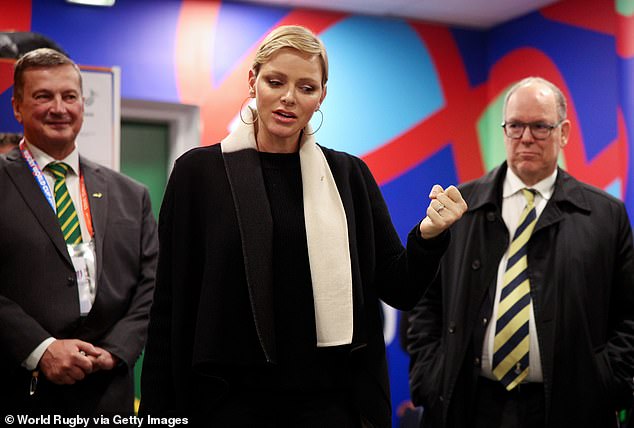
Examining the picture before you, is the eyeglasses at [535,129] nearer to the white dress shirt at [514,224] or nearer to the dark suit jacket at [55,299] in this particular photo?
the white dress shirt at [514,224]

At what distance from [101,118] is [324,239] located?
223 cm

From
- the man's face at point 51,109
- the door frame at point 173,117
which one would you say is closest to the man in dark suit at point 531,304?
the man's face at point 51,109

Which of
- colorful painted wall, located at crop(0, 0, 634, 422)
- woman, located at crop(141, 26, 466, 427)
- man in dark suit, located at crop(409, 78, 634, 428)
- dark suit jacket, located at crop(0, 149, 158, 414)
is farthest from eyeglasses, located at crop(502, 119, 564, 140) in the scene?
colorful painted wall, located at crop(0, 0, 634, 422)

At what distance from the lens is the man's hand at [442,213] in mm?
1912

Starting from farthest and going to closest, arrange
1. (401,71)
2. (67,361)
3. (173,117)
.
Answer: (401,71) → (173,117) → (67,361)

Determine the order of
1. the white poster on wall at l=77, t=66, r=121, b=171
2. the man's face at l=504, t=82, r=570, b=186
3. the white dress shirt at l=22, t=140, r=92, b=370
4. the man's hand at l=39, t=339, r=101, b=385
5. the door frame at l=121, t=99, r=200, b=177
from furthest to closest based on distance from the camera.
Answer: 1. the door frame at l=121, t=99, r=200, b=177
2. the white poster on wall at l=77, t=66, r=121, b=171
3. the man's face at l=504, t=82, r=570, b=186
4. the white dress shirt at l=22, t=140, r=92, b=370
5. the man's hand at l=39, t=339, r=101, b=385

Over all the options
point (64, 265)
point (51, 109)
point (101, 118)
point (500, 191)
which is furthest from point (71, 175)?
point (500, 191)

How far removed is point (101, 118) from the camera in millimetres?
3850

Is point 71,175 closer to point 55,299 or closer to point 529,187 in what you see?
point 55,299

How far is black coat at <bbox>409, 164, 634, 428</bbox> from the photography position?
9.12 ft

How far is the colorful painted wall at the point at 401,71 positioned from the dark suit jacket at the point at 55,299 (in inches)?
91.9

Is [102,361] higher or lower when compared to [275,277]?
lower

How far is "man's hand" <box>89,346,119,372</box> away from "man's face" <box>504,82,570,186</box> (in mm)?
1545

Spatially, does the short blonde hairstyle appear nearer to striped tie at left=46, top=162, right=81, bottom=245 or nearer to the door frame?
striped tie at left=46, top=162, right=81, bottom=245
